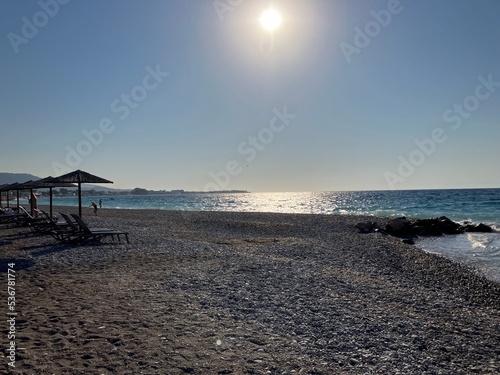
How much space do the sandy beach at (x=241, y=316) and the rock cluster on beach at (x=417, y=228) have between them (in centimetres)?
1287

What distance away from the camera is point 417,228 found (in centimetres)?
2567

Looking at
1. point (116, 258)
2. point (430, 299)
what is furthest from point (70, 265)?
point (430, 299)

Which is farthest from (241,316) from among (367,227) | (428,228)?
(428,228)

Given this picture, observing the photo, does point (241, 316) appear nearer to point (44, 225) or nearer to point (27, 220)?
point (44, 225)

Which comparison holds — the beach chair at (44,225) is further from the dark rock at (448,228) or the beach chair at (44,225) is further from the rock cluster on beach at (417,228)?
the dark rock at (448,228)

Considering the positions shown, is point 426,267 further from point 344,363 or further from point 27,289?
point 27,289

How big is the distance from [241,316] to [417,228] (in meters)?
22.9

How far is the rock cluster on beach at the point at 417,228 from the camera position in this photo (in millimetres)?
24438

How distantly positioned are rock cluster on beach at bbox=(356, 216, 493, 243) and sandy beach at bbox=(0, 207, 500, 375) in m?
12.9

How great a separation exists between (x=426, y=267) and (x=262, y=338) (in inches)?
374

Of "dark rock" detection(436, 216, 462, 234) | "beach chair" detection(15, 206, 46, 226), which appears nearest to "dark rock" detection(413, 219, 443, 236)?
"dark rock" detection(436, 216, 462, 234)

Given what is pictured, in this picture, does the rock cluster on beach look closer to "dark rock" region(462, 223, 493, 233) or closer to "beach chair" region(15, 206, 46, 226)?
"dark rock" region(462, 223, 493, 233)

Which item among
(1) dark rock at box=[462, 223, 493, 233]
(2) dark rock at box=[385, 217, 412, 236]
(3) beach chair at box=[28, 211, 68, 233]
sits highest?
(3) beach chair at box=[28, 211, 68, 233]

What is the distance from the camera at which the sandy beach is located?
4496 mm
